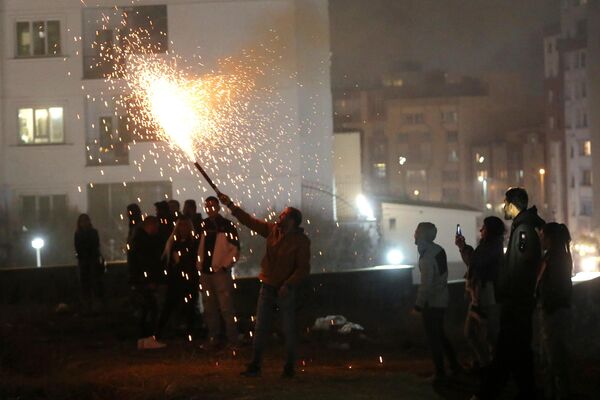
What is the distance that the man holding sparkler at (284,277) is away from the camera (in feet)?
38.1

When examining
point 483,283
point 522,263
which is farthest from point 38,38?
point 522,263

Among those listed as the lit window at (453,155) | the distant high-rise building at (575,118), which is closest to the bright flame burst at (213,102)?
the distant high-rise building at (575,118)

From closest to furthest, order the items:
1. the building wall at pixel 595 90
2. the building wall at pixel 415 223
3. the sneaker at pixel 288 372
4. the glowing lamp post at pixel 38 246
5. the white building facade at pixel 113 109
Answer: the sneaker at pixel 288 372 → the glowing lamp post at pixel 38 246 → the white building facade at pixel 113 109 → the building wall at pixel 415 223 → the building wall at pixel 595 90

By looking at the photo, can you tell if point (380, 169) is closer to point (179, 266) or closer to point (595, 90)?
point (595, 90)

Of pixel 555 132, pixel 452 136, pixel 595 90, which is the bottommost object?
pixel 555 132

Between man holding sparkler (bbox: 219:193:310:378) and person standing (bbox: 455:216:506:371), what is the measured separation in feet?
5.98

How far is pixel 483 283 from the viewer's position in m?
11.9

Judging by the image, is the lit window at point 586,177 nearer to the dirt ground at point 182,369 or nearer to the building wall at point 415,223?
the building wall at point 415,223

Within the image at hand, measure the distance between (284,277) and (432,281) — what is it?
156 centimetres

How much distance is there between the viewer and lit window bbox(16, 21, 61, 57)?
103ft

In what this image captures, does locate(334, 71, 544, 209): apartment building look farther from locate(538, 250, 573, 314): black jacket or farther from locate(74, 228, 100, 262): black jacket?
locate(538, 250, 573, 314): black jacket

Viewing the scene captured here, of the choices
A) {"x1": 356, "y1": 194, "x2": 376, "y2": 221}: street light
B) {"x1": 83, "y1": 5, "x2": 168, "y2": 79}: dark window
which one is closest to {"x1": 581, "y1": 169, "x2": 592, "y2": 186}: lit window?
{"x1": 356, "y1": 194, "x2": 376, "y2": 221}: street light

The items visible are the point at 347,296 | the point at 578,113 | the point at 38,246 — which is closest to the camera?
the point at 347,296

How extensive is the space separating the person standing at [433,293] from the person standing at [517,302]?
1818mm
